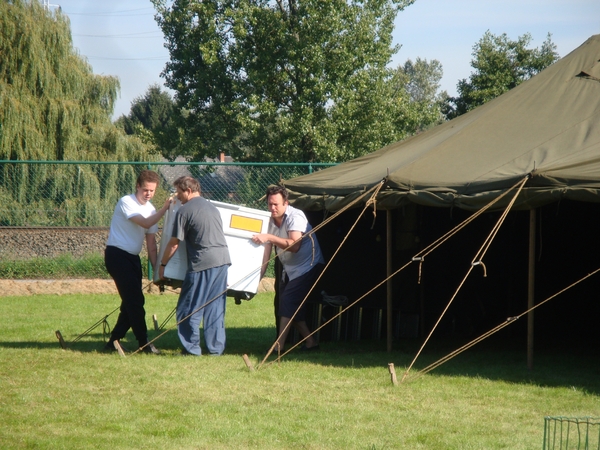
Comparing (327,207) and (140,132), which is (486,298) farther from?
(140,132)

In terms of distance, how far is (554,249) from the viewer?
851cm

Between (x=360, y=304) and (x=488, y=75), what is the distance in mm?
25405

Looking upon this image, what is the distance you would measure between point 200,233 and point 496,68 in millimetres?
27459

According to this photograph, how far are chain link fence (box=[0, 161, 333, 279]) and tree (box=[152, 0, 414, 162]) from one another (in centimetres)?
1002

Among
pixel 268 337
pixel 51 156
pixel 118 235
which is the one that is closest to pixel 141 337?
pixel 118 235

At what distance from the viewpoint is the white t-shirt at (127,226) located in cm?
717

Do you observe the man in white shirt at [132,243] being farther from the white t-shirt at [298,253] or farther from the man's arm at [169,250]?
the white t-shirt at [298,253]

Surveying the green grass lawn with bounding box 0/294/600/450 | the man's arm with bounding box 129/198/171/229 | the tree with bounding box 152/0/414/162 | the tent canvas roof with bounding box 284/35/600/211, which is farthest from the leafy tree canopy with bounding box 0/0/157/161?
the man's arm with bounding box 129/198/171/229

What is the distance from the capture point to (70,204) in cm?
1302

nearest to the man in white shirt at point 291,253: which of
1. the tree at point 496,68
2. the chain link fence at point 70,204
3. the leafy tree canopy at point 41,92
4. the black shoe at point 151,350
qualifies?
the black shoe at point 151,350

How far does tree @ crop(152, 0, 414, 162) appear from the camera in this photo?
2341 centimetres

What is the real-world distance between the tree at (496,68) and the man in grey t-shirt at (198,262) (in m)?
25.8

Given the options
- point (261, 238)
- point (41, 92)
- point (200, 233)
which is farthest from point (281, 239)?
point (41, 92)

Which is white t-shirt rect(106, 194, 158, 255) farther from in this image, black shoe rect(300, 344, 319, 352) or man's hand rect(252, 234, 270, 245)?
black shoe rect(300, 344, 319, 352)
